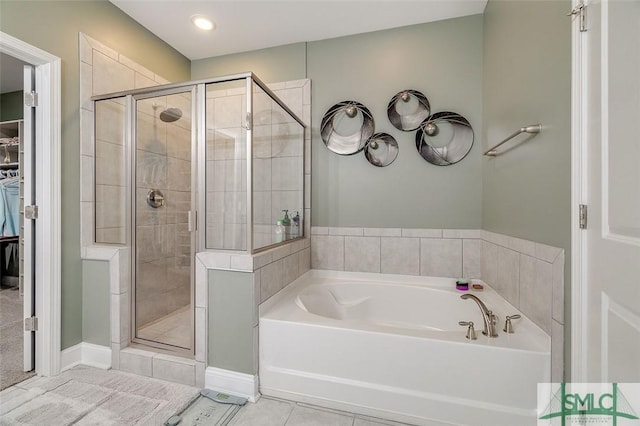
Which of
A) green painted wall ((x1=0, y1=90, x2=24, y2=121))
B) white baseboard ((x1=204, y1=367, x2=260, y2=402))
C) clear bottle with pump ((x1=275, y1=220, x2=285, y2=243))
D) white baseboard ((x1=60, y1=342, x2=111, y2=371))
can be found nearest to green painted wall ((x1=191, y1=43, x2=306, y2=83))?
clear bottle with pump ((x1=275, y1=220, x2=285, y2=243))

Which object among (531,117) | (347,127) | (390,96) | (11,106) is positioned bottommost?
(531,117)

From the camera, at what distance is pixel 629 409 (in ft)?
2.86

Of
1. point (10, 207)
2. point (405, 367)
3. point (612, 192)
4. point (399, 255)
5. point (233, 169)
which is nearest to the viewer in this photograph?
point (612, 192)

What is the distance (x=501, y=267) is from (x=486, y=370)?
30.7 inches

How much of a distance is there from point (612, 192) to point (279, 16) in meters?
2.40

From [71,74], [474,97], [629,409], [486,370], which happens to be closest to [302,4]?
[474,97]

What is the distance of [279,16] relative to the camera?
226 centimetres

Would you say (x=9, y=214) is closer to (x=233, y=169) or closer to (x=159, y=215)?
(x=159, y=215)

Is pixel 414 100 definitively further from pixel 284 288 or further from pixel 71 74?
pixel 71 74

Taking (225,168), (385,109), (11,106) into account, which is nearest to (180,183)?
(225,168)

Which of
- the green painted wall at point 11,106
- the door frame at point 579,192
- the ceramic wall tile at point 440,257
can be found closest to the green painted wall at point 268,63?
the ceramic wall tile at point 440,257

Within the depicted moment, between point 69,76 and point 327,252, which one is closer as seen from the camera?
point 69,76

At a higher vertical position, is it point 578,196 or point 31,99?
point 31,99

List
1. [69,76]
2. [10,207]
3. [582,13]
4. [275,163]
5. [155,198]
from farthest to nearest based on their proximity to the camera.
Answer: [10,207], [275,163], [155,198], [69,76], [582,13]
